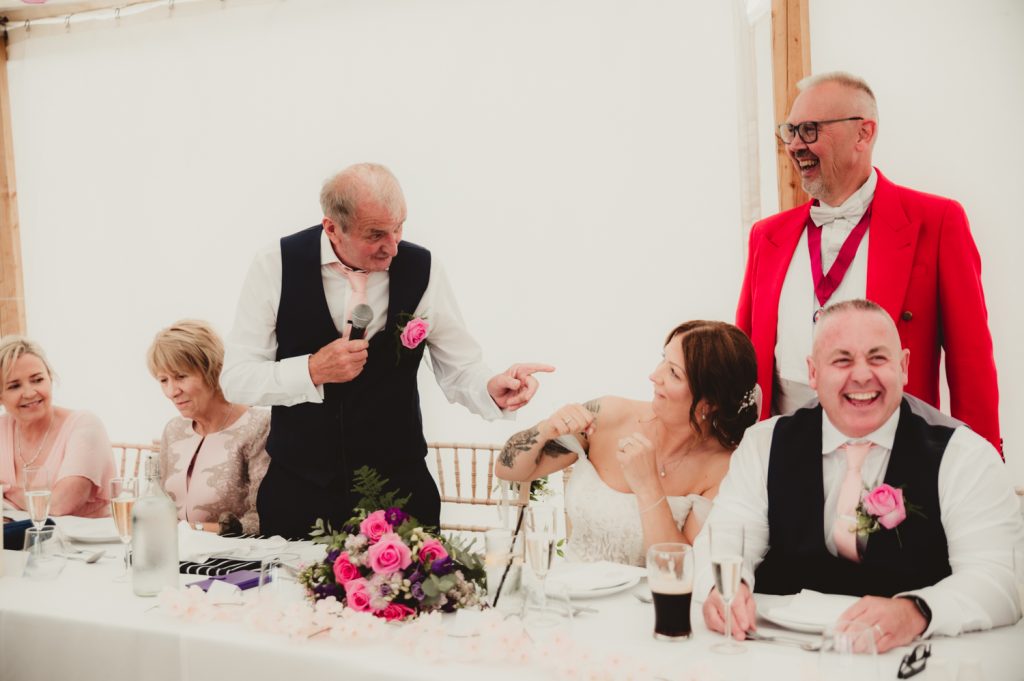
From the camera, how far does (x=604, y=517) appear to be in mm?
2369

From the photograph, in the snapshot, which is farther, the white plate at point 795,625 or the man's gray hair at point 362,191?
the man's gray hair at point 362,191

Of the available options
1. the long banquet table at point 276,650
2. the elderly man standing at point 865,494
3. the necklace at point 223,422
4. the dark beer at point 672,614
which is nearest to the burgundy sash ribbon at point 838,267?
the elderly man standing at point 865,494

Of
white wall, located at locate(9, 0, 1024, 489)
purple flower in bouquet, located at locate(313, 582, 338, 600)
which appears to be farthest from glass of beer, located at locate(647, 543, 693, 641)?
white wall, located at locate(9, 0, 1024, 489)

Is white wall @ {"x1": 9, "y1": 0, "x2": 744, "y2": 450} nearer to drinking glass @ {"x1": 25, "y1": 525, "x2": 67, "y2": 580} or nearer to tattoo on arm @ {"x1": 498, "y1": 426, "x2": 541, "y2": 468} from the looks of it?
tattoo on arm @ {"x1": 498, "y1": 426, "x2": 541, "y2": 468}

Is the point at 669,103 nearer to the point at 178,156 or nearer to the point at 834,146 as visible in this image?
the point at 834,146

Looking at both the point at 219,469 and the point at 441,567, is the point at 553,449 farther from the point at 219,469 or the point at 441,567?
the point at 219,469

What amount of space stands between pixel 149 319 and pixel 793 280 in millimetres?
3412

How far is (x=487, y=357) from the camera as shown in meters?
3.97

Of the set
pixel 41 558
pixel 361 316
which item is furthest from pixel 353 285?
pixel 41 558

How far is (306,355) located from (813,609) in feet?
4.90

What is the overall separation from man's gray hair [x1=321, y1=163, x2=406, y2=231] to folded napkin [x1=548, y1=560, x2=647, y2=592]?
1049mm

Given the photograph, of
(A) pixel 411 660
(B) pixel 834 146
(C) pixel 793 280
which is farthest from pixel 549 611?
(B) pixel 834 146

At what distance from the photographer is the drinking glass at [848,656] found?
110 cm

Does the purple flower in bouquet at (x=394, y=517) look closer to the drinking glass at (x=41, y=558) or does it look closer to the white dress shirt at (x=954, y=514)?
the white dress shirt at (x=954, y=514)
